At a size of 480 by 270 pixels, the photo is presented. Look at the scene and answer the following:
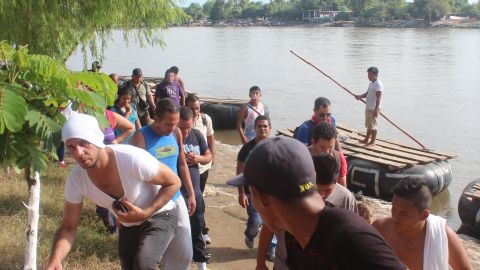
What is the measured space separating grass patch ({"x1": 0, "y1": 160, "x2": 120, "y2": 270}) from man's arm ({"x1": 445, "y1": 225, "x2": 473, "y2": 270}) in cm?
304

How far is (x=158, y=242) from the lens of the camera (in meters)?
3.73

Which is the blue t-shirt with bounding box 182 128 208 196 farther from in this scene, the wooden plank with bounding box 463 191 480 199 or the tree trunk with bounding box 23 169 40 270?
the wooden plank with bounding box 463 191 480 199

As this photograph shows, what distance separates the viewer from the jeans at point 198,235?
17.9 ft

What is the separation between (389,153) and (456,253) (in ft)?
27.0

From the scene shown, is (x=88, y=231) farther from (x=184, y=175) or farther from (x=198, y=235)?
(x=184, y=175)

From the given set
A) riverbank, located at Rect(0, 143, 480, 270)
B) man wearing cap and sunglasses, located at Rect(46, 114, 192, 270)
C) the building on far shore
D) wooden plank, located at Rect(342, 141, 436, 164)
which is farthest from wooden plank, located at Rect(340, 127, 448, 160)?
the building on far shore

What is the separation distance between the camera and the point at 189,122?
559 cm

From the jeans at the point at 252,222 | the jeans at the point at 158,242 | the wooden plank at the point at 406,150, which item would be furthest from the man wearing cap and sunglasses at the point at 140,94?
the jeans at the point at 158,242

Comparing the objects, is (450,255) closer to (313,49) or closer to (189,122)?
(189,122)

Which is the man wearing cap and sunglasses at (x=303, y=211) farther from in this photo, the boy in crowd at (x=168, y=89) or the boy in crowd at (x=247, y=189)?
the boy in crowd at (x=168, y=89)

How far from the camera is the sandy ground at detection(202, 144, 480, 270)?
608 cm

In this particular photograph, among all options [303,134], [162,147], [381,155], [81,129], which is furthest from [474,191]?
[81,129]

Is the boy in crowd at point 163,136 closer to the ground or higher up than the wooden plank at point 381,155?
higher up

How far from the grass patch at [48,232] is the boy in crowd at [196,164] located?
0.77 metres
